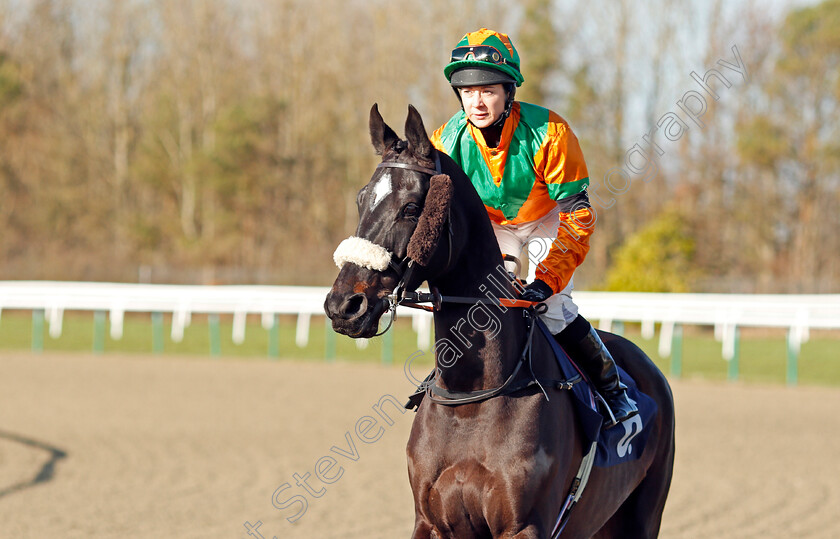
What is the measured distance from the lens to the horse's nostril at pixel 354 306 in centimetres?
257

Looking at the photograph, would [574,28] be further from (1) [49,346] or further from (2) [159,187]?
(1) [49,346]

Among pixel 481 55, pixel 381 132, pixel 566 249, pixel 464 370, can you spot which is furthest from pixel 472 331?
pixel 481 55

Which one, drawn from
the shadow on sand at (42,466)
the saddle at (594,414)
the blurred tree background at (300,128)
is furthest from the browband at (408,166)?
the blurred tree background at (300,128)

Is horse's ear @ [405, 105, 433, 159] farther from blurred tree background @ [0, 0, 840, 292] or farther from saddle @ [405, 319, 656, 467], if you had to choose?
blurred tree background @ [0, 0, 840, 292]

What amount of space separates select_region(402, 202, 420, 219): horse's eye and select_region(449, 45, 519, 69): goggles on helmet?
709mm

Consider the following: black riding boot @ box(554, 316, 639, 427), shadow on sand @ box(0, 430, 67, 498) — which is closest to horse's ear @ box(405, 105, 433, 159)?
black riding boot @ box(554, 316, 639, 427)

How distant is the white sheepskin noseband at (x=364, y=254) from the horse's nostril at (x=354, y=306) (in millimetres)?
95

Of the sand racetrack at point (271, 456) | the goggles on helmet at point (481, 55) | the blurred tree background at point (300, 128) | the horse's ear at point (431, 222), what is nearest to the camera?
the horse's ear at point (431, 222)

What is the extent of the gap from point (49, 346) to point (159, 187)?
48.5 ft

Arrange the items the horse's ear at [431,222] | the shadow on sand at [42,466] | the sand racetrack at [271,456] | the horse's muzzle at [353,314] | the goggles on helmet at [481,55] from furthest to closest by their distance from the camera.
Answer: the shadow on sand at [42,466] → the sand racetrack at [271,456] → the goggles on helmet at [481,55] → the horse's ear at [431,222] → the horse's muzzle at [353,314]

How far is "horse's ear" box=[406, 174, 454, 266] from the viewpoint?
2689 mm

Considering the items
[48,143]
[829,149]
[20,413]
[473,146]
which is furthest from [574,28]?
[473,146]

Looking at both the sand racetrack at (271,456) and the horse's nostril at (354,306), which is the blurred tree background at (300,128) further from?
the horse's nostril at (354,306)

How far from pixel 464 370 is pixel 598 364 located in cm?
76
